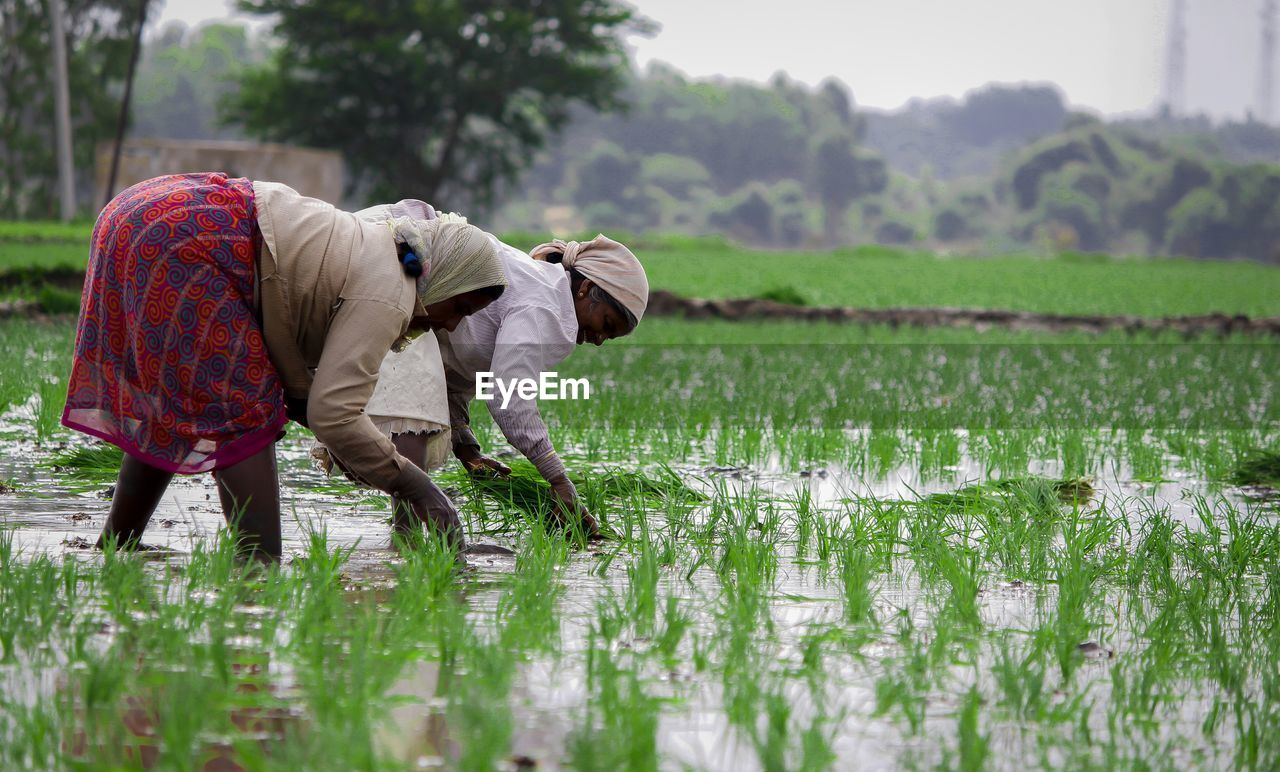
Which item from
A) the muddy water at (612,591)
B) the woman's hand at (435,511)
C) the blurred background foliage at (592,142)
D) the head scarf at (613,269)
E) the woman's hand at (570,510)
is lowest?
the muddy water at (612,591)

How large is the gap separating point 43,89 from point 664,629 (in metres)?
36.6

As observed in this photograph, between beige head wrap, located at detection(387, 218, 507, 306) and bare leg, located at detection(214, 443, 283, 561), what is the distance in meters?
0.53

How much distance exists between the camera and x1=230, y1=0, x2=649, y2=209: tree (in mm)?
36438

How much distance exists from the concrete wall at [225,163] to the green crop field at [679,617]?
2404 cm

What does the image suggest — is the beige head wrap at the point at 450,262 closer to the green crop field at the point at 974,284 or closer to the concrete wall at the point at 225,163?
the green crop field at the point at 974,284

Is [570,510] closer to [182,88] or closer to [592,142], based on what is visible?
[182,88]

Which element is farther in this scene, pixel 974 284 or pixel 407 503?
pixel 974 284

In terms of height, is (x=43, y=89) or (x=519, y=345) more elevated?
(x=43, y=89)

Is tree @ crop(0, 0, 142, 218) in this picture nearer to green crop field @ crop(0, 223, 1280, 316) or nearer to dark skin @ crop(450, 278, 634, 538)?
green crop field @ crop(0, 223, 1280, 316)

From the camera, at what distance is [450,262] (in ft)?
11.3

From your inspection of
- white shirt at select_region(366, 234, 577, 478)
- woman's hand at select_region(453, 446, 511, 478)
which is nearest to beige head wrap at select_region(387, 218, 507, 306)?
white shirt at select_region(366, 234, 577, 478)

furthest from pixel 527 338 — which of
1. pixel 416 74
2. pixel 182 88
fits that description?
pixel 182 88

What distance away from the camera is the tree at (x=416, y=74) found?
36.4m

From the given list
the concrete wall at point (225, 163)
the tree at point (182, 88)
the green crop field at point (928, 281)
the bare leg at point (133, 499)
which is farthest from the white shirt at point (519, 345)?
the tree at point (182, 88)
